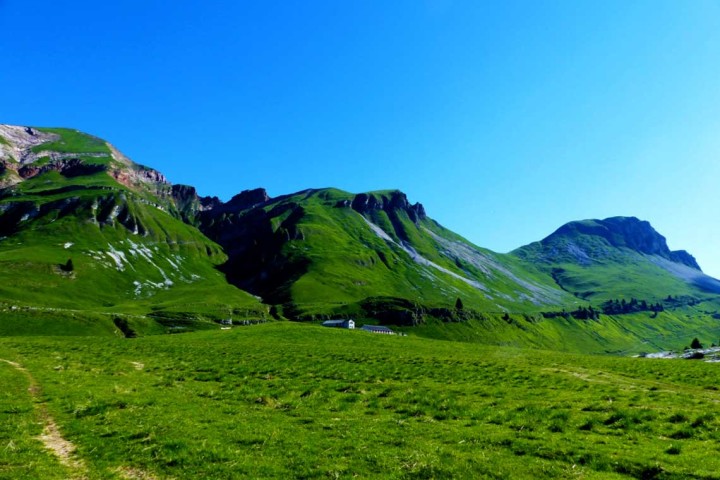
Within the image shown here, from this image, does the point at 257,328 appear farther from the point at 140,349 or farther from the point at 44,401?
the point at 44,401

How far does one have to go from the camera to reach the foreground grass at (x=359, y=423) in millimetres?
13797

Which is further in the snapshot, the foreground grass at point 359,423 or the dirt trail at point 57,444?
the dirt trail at point 57,444

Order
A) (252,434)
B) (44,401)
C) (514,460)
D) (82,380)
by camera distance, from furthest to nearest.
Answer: (82,380), (44,401), (252,434), (514,460)

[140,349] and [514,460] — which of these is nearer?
[514,460]

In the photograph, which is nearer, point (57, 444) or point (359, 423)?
point (57, 444)

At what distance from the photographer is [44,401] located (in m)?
23.7

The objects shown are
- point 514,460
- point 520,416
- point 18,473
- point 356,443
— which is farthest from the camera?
point 520,416

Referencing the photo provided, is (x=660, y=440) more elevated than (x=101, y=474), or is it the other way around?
(x=660, y=440)

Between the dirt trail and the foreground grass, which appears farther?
the dirt trail

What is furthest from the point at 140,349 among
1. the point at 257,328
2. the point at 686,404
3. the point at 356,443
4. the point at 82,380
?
the point at 686,404

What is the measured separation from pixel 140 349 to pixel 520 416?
53194 millimetres

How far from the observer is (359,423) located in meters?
19.5

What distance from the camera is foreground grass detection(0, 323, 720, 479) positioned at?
13797mm

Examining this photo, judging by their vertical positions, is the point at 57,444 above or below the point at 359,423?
below
